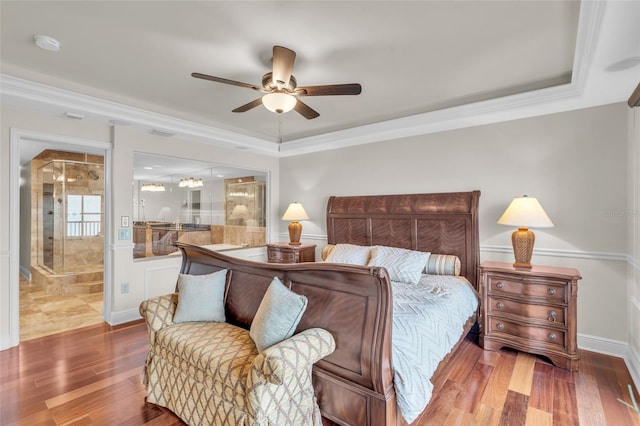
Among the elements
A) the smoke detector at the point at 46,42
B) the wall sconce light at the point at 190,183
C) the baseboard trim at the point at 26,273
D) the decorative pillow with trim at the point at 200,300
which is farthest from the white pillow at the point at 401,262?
the baseboard trim at the point at 26,273

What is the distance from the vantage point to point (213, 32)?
85.4 inches

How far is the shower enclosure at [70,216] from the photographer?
558cm

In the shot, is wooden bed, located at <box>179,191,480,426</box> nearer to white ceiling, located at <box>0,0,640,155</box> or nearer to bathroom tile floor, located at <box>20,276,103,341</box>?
white ceiling, located at <box>0,0,640,155</box>

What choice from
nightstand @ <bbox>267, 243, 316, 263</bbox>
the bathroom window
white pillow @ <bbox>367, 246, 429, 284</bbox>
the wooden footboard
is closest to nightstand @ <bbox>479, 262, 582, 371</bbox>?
white pillow @ <bbox>367, 246, 429, 284</bbox>

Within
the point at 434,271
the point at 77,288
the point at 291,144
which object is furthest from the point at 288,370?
the point at 77,288

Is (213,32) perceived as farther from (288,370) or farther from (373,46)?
(288,370)

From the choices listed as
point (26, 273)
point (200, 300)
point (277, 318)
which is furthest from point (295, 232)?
point (26, 273)

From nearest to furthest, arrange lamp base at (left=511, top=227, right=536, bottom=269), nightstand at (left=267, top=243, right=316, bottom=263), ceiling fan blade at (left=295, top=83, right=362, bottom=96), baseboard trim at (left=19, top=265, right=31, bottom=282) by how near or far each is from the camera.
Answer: ceiling fan blade at (left=295, top=83, right=362, bottom=96), lamp base at (left=511, top=227, right=536, bottom=269), nightstand at (left=267, top=243, right=316, bottom=263), baseboard trim at (left=19, top=265, right=31, bottom=282)

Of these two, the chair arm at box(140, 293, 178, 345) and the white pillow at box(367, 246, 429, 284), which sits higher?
the white pillow at box(367, 246, 429, 284)

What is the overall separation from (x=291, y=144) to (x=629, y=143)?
13.1 ft

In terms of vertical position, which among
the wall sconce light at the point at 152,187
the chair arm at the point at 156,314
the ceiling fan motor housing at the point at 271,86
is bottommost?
the chair arm at the point at 156,314

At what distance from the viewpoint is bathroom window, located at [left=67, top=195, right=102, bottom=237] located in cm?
568

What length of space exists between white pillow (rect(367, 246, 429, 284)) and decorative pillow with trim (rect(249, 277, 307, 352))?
1.59m

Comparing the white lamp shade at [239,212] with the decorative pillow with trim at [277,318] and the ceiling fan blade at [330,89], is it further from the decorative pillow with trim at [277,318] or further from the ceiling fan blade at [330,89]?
the decorative pillow with trim at [277,318]
